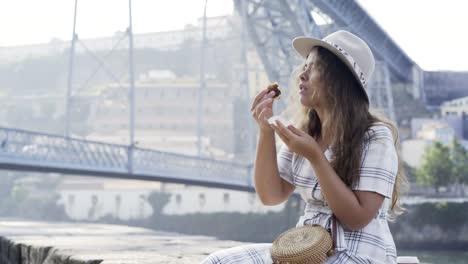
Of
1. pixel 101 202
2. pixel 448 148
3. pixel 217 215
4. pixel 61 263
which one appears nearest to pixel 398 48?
pixel 448 148

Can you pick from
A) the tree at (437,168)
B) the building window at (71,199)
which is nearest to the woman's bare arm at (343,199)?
the tree at (437,168)

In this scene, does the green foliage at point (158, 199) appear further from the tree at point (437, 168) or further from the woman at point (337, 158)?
the woman at point (337, 158)

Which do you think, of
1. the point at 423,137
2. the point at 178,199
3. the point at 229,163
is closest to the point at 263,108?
the point at 229,163

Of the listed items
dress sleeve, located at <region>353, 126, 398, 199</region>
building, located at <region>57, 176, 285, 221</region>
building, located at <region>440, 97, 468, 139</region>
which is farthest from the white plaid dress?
building, located at <region>440, 97, 468, 139</region>

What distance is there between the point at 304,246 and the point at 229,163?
8.09m

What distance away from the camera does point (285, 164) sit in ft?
2.44

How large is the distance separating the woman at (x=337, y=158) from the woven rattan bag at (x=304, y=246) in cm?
1

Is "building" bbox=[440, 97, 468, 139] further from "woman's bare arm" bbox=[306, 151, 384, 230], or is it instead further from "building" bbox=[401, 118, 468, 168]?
"woman's bare arm" bbox=[306, 151, 384, 230]

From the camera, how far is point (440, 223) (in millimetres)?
10000

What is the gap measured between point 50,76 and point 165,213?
10305mm

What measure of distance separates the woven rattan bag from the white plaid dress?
0.03ft

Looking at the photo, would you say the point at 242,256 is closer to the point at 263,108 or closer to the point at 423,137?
the point at 263,108

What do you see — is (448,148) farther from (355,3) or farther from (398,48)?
(355,3)

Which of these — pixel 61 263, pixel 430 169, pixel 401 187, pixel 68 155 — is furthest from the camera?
pixel 430 169
